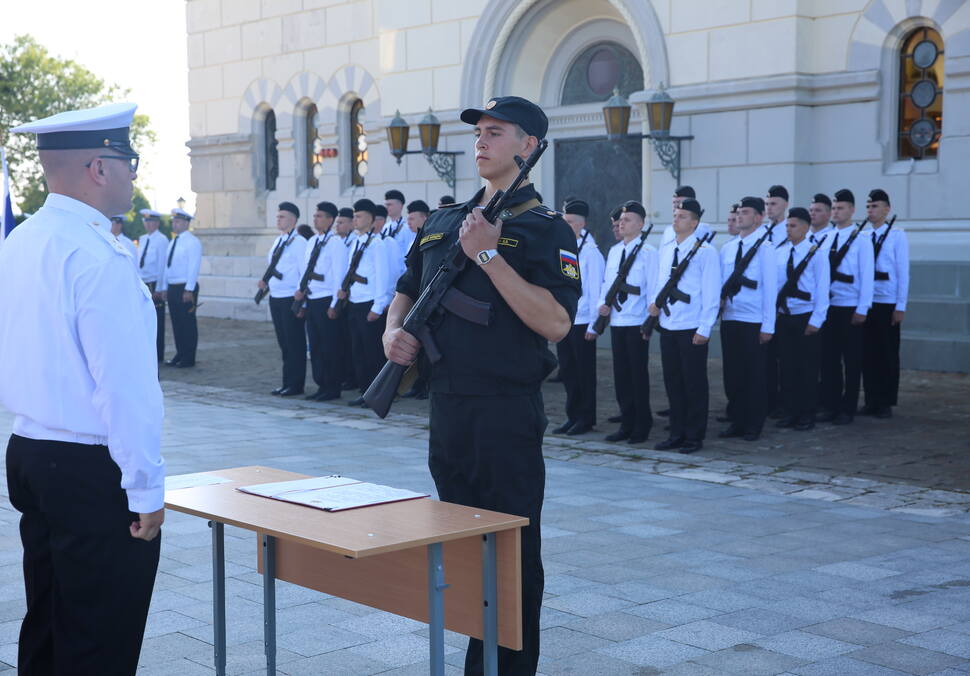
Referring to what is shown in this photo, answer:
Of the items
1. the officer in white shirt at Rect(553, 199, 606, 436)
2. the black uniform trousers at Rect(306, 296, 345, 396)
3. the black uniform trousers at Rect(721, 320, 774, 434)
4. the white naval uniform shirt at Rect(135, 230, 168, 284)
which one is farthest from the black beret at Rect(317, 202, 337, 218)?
the black uniform trousers at Rect(721, 320, 774, 434)

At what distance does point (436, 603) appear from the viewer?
3307 millimetres

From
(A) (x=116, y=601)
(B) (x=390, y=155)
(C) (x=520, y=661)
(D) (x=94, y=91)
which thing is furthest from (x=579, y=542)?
(D) (x=94, y=91)

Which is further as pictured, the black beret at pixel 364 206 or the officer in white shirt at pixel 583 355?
the black beret at pixel 364 206

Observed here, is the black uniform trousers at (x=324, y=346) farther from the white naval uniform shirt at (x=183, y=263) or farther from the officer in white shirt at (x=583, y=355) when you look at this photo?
the white naval uniform shirt at (x=183, y=263)

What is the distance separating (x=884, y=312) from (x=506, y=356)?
808 centimetres

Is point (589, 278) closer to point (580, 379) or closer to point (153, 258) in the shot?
point (580, 379)

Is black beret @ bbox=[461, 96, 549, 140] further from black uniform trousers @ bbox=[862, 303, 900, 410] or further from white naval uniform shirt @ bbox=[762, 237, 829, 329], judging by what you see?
black uniform trousers @ bbox=[862, 303, 900, 410]

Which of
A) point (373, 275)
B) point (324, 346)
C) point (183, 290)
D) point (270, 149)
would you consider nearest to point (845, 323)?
point (373, 275)

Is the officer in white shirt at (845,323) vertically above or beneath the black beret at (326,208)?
beneath


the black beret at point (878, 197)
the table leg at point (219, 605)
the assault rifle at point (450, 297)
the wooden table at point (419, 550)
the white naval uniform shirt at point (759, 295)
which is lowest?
the table leg at point (219, 605)

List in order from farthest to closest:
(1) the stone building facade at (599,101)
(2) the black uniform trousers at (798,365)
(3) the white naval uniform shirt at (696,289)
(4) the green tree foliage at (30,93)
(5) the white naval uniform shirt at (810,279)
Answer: (4) the green tree foliage at (30,93), (1) the stone building facade at (599,101), (5) the white naval uniform shirt at (810,279), (2) the black uniform trousers at (798,365), (3) the white naval uniform shirt at (696,289)

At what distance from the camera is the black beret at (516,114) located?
378 cm

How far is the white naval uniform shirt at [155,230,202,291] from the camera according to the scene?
612 inches


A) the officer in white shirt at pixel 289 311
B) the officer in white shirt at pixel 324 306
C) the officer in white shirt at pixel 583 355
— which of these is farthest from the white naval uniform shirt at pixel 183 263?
the officer in white shirt at pixel 583 355
